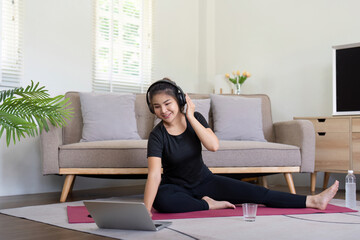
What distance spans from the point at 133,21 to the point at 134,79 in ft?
1.93

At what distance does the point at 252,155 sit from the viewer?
3.27 m

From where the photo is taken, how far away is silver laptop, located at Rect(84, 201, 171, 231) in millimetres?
1873

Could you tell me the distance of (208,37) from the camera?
17.3 ft

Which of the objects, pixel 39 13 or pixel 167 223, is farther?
pixel 39 13

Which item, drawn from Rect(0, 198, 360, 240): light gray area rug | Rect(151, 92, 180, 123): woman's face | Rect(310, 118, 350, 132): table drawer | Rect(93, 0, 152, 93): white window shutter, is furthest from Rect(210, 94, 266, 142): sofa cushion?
Rect(151, 92, 180, 123): woman's face

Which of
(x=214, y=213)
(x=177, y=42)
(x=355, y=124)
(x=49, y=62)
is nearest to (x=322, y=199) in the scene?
(x=214, y=213)

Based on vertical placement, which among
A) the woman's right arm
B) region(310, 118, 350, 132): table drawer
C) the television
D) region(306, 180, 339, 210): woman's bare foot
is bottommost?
region(306, 180, 339, 210): woman's bare foot

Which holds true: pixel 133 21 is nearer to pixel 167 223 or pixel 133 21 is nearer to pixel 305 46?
pixel 305 46

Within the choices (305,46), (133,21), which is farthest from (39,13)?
(305,46)

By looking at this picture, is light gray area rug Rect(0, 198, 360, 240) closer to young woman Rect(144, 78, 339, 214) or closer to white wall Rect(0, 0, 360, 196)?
young woman Rect(144, 78, 339, 214)

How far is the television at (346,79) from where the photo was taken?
12.9 ft

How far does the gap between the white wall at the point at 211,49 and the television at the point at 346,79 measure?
1.06ft

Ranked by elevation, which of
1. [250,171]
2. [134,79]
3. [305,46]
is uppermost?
[305,46]

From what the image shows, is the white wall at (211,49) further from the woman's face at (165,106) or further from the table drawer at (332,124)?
the woman's face at (165,106)
